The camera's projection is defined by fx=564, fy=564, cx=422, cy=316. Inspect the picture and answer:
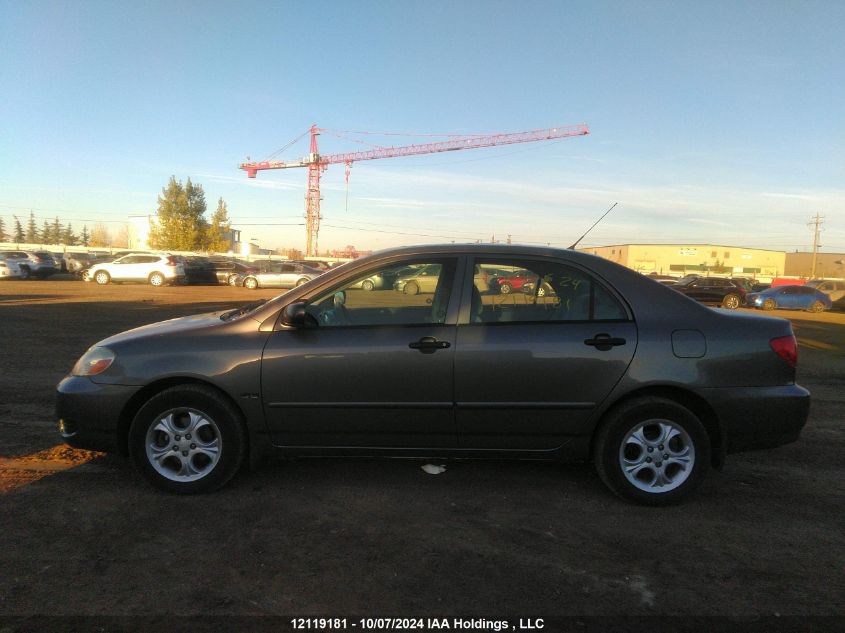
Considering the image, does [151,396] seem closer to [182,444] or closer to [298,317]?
[182,444]

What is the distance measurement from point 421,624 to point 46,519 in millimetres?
2327

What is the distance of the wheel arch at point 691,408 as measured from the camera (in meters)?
3.51

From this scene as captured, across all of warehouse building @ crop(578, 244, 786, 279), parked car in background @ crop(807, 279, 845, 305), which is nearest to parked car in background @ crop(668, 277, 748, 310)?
parked car in background @ crop(807, 279, 845, 305)

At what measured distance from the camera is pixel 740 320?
3.62 metres

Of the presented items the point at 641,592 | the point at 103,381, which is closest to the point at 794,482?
the point at 641,592

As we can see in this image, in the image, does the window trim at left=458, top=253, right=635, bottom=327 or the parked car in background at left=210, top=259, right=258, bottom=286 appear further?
the parked car in background at left=210, top=259, right=258, bottom=286

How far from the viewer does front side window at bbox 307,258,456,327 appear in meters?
3.65

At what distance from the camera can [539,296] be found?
3.67 m

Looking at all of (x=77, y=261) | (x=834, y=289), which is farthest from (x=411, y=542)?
(x=77, y=261)

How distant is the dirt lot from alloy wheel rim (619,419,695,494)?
0.18m

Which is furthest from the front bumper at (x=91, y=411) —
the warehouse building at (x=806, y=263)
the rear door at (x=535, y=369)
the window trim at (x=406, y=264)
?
the warehouse building at (x=806, y=263)

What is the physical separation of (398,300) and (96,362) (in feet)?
6.53

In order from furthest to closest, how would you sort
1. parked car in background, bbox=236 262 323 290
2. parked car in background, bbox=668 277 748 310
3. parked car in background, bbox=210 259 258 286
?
1. parked car in background, bbox=210 259 258 286
2. parked car in background, bbox=236 262 323 290
3. parked car in background, bbox=668 277 748 310

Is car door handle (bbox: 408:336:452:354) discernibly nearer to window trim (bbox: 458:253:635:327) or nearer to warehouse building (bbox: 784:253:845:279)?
window trim (bbox: 458:253:635:327)
